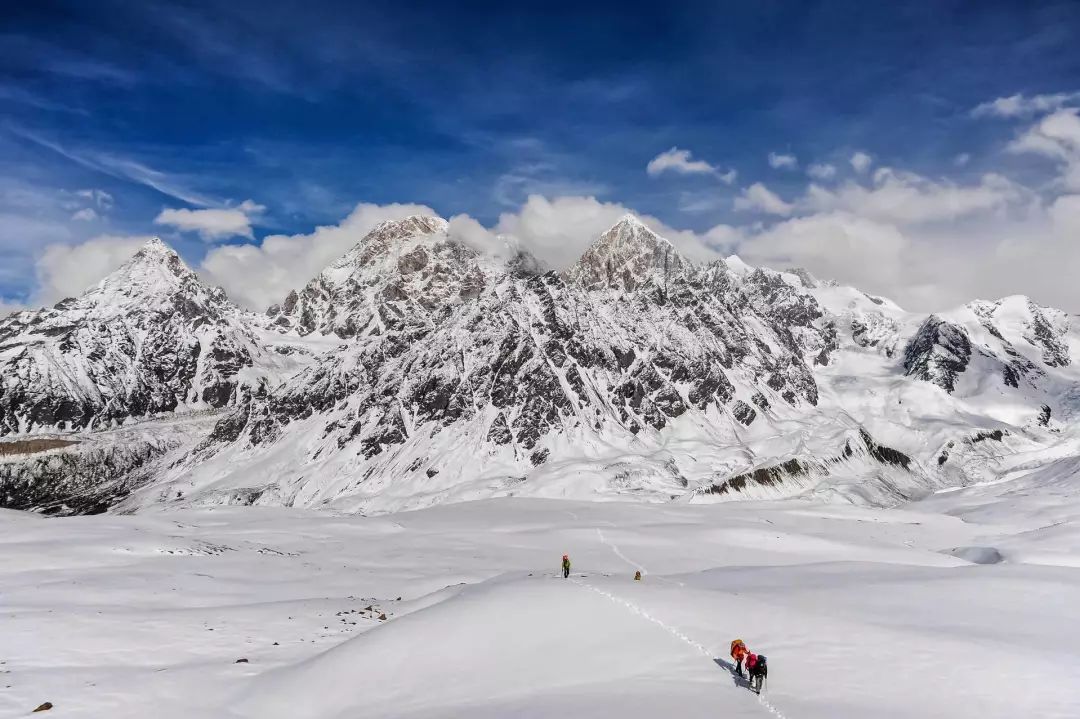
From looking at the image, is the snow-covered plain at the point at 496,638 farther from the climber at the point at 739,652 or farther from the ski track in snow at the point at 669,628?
the climber at the point at 739,652

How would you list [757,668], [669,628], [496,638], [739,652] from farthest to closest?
[669,628], [496,638], [739,652], [757,668]

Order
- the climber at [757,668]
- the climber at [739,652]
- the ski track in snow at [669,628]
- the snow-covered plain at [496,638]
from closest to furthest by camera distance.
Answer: the ski track in snow at [669,628] < the climber at [757,668] < the snow-covered plain at [496,638] < the climber at [739,652]

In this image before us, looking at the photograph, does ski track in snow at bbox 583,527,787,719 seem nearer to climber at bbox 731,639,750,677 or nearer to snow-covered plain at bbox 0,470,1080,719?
snow-covered plain at bbox 0,470,1080,719

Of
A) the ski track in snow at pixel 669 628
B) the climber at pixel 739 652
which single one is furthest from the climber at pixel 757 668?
the climber at pixel 739 652

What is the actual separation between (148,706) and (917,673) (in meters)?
27.0

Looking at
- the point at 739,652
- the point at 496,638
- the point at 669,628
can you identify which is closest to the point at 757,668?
the point at 739,652

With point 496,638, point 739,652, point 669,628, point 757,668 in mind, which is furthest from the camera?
point 669,628

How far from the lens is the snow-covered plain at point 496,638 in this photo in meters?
23.8

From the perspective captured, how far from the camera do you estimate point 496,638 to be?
94.5 ft

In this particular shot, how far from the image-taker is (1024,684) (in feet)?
82.3

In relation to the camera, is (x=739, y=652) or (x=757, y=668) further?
(x=739, y=652)

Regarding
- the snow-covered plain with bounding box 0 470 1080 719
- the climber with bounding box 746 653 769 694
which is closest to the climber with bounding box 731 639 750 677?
the snow-covered plain with bounding box 0 470 1080 719

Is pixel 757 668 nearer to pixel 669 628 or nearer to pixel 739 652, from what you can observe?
pixel 739 652

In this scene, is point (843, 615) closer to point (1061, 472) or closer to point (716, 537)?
point (716, 537)
